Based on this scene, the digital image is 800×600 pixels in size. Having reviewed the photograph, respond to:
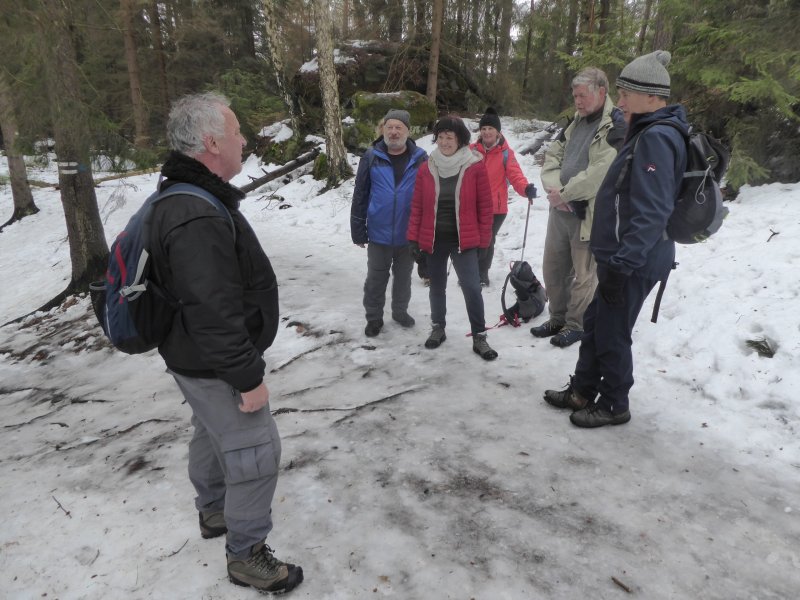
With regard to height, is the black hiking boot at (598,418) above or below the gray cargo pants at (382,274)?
below

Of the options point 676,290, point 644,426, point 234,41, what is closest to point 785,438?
point 644,426

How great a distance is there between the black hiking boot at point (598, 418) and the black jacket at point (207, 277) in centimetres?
261

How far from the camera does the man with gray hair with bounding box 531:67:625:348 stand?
4.35 metres

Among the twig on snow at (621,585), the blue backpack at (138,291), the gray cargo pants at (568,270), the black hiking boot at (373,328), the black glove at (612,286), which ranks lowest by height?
the black hiking boot at (373,328)

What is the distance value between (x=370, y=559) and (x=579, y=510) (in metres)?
1.28

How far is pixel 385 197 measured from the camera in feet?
17.0

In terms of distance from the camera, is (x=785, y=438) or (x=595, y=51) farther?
(x=595, y=51)

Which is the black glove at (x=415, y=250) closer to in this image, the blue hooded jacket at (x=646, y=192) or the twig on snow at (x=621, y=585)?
the blue hooded jacket at (x=646, y=192)

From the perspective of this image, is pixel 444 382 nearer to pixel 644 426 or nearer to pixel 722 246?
pixel 644 426

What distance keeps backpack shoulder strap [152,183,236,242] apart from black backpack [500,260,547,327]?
4024mm

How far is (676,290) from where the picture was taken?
5387 mm

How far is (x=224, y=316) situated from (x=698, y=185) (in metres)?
2.95

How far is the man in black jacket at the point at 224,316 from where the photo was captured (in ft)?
6.44

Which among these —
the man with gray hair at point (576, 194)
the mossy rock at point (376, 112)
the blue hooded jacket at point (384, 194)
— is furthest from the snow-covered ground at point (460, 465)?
the mossy rock at point (376, 112)
